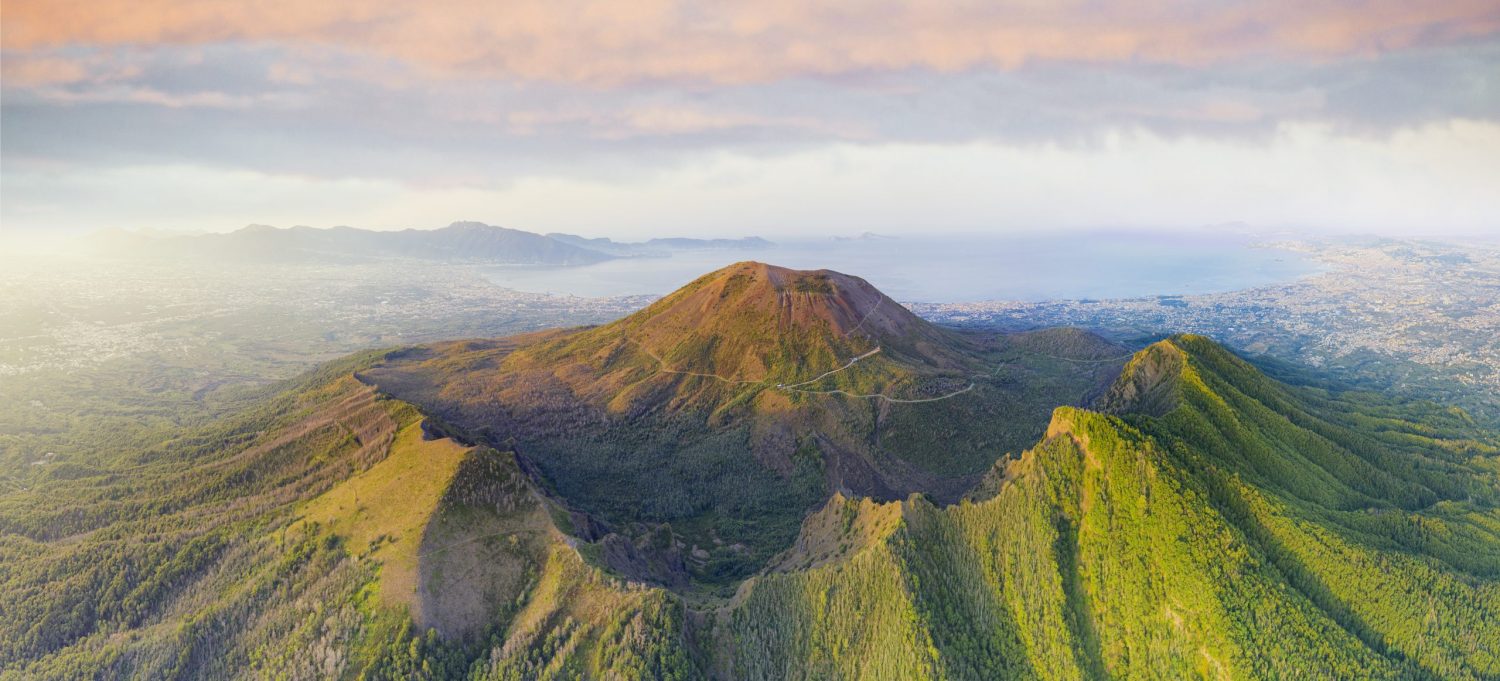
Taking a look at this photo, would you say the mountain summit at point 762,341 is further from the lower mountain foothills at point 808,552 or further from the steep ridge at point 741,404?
the lower mountain foothills at point 808,552

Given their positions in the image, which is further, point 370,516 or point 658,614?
point 370,516

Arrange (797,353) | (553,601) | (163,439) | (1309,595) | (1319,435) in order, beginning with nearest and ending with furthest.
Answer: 1. (1309,595)
2. (553,601)
3. (1319,435)
4. (163,439)
5. (797,353)

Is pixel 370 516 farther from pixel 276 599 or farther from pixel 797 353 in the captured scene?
pixel 797 353

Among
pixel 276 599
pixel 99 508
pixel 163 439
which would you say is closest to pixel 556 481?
pixel 276 599

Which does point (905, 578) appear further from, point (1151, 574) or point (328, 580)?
point (328, 580)

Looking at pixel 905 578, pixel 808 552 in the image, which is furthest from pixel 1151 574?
pixel 808 552

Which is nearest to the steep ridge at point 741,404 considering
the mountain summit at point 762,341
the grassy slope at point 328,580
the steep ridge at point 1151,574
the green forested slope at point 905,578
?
the mountain summit at point 762,341
